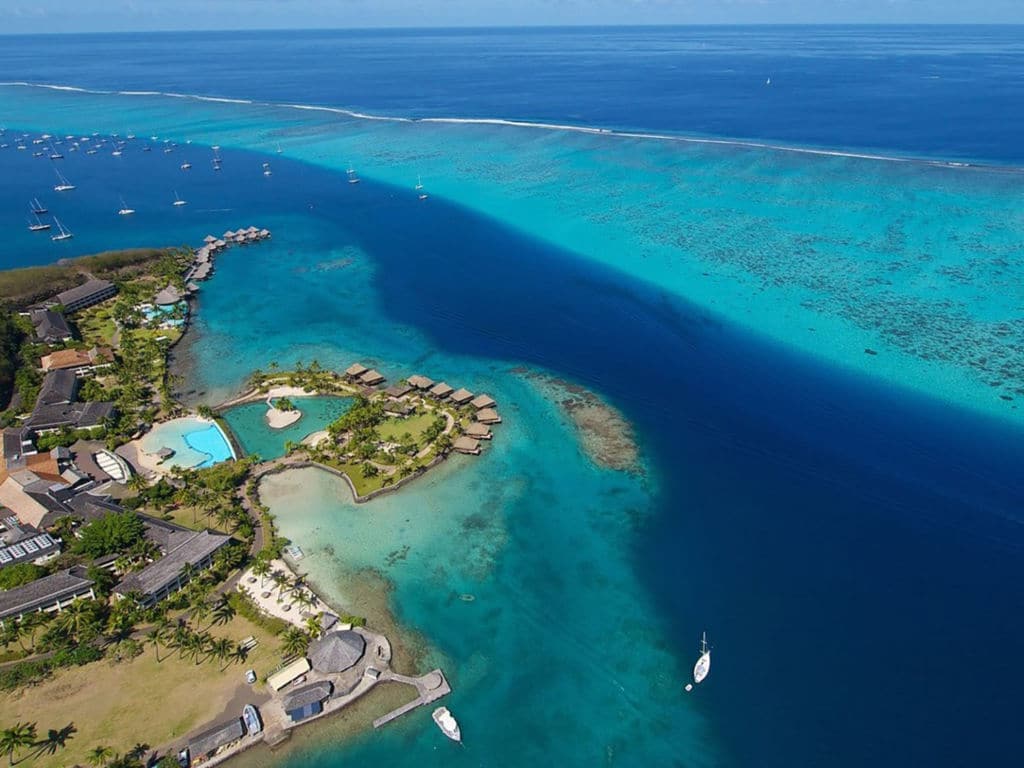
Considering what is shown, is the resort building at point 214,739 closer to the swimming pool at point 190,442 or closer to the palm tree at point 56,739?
the palm tree at point 56,739

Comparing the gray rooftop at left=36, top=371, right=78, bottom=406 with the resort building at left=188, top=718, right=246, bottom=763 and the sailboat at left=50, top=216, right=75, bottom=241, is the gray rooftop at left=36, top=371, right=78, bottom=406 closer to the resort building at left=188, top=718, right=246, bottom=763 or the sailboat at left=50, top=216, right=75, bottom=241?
the resort building at left=188, top=718, right=246, bottom=763

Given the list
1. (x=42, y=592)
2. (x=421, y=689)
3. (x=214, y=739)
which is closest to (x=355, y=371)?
(x=42, y=592)

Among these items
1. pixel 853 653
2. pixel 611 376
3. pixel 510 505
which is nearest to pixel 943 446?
pixel 853 653

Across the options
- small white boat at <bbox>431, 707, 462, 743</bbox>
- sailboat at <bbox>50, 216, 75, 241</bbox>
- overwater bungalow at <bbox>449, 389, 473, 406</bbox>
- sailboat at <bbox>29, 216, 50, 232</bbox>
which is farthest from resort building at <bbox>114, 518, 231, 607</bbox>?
sailboat at <bbox>29, 216, 50, 232</bbox>

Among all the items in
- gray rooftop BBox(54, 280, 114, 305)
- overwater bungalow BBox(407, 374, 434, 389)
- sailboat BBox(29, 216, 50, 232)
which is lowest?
sailboat BBox(29, 216, 50, 232)

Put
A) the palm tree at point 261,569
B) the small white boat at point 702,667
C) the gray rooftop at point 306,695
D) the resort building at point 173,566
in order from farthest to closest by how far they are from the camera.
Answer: the palm tree at point 261,569
the resort building at point 173,566
the small white boat at point 702,667
the gray rooftop at point 306,695

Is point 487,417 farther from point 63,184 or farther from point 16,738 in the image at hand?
point 63,184

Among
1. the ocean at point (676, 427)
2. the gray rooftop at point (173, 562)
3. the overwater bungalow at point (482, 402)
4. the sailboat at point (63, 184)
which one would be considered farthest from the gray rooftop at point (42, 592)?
the sailboat at point (63, 184)
